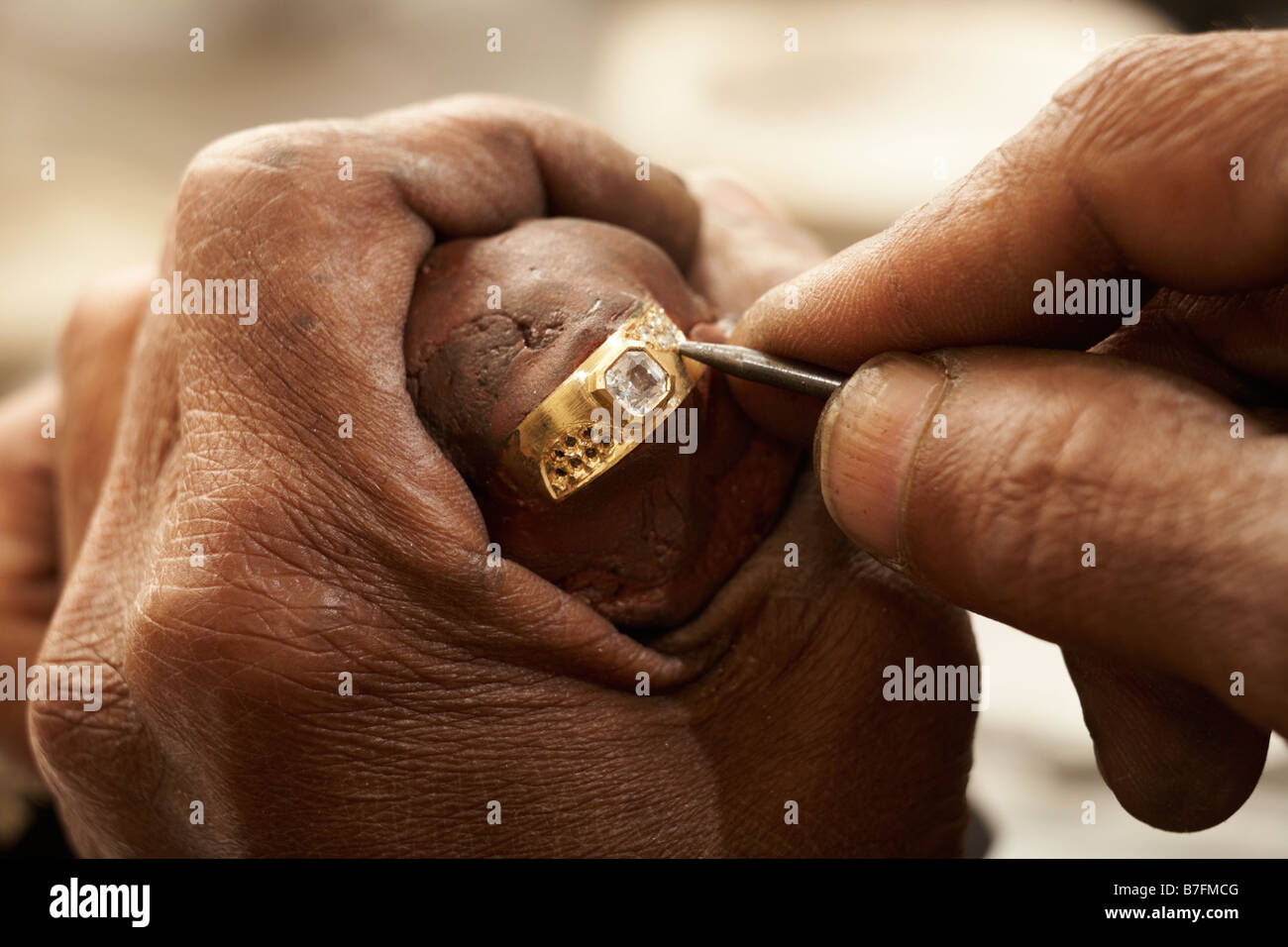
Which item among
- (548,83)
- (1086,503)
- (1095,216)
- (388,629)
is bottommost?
(388,629)

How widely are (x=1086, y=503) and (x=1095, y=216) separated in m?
0.23

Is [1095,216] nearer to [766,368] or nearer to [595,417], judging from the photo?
[766,368]

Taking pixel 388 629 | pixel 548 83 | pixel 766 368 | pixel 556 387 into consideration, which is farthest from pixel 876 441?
pixel 548 83

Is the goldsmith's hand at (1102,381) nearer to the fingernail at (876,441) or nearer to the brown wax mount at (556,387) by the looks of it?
the fingernail at (876,441)

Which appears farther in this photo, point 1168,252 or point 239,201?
point 239,201

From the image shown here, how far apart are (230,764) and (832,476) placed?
0.59 meters

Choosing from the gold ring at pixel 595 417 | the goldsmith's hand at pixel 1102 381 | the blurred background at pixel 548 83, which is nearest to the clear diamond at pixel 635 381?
the gold ring at pixel 595 417

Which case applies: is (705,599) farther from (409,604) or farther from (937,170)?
(937,170)

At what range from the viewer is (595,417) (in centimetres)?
97

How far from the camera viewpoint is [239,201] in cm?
102

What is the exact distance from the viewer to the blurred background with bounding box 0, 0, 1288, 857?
3.44m

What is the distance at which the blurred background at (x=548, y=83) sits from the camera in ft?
11.3

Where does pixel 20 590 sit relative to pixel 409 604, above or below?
below
